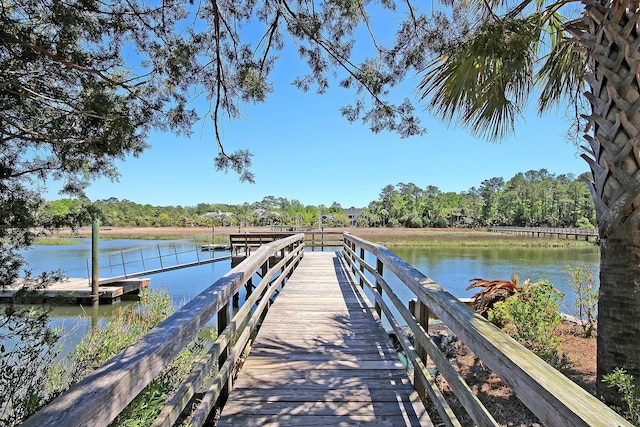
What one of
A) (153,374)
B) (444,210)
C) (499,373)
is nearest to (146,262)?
(153,374)

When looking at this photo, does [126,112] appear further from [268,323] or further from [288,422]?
[288,422]

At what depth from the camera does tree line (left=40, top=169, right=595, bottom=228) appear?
59406 mm

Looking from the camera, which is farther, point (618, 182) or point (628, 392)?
point (618, 182)

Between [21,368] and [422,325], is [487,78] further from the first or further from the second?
[21,368]

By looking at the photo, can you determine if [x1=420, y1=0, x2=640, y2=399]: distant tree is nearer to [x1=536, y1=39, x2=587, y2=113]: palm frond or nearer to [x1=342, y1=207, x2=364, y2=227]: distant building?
[x1=536, y1=39, x2=587, y2=113]: palm frond

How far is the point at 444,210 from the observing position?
6975cm

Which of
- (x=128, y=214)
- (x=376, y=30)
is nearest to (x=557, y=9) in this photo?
(x=376, y=30)

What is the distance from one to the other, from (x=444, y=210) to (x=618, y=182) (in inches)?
2790

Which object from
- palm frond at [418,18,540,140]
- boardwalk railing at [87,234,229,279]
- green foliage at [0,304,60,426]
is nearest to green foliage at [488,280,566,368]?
palm frond at [418,18,540,140]

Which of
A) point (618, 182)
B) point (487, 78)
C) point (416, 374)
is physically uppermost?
point (487, 78)

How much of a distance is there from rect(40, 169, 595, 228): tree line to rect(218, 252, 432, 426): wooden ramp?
177 ft

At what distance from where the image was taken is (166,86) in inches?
137

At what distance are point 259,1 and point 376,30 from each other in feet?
3.91

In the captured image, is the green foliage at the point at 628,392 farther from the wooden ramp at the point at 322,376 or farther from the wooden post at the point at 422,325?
the wooden ramp at the point at 322,376
